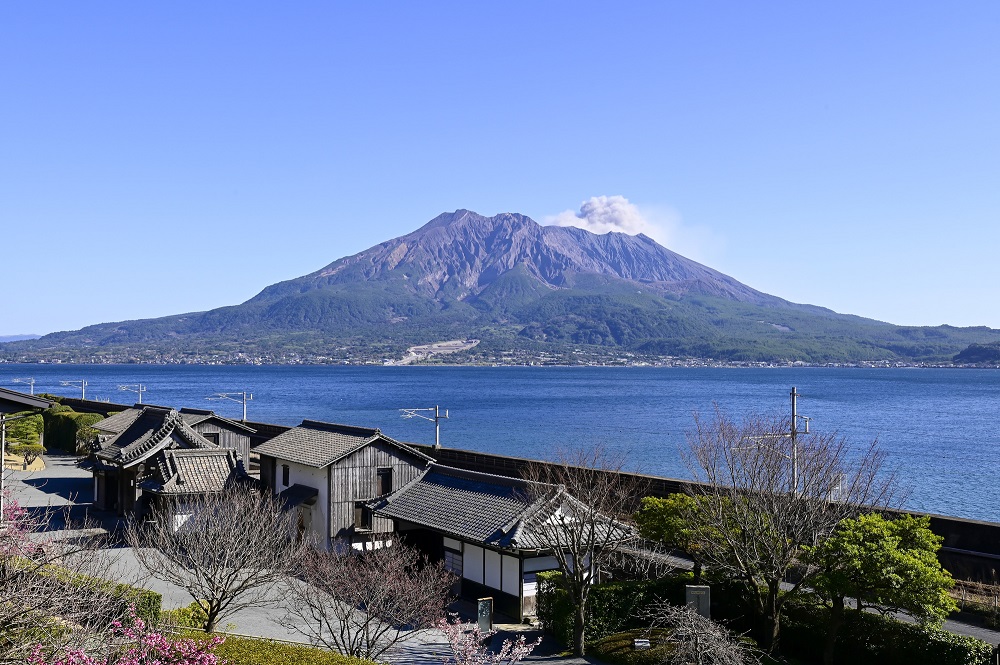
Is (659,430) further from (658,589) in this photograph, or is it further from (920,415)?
(658,589)

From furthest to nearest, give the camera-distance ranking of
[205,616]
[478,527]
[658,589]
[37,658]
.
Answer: [478,527], [658,589], [205,616], [37,658]

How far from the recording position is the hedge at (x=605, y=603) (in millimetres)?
22080

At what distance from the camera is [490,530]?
2452 cm

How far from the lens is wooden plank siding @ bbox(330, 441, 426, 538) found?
30.1 meters

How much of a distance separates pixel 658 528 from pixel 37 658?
56.8 feet

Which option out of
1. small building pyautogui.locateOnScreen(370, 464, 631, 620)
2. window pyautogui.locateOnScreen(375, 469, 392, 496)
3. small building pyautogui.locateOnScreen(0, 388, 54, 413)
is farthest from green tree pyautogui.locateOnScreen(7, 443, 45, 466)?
small building pyautogui.locateOnScreen(370, 464, 631, 620)

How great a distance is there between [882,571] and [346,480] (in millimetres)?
18295

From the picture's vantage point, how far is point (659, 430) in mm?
100125

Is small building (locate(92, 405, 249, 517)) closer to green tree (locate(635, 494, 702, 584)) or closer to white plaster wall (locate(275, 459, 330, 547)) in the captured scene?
white plaster wall (locate(275, 459, 330, 547))

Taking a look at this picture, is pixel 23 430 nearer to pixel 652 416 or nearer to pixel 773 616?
pixel 773 616

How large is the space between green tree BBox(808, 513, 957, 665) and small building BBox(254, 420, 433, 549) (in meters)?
15.3

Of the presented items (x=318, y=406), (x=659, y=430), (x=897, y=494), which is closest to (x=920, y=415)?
(x=659, y=430)

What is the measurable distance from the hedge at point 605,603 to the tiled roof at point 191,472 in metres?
15.4

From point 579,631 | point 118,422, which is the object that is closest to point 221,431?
point 118,422
